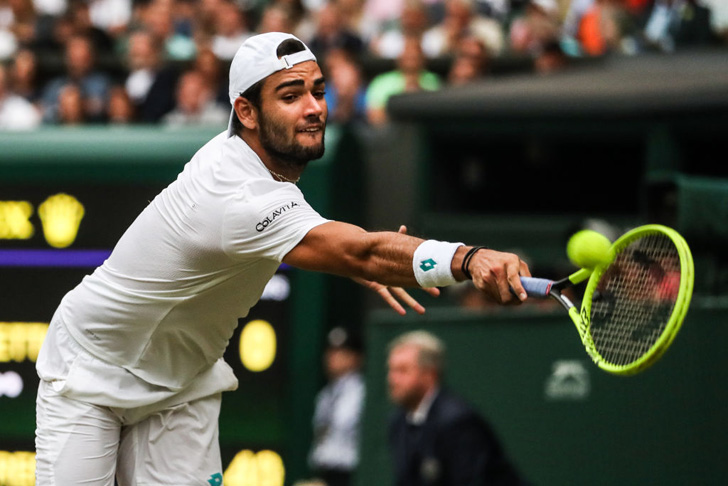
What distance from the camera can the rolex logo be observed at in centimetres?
806

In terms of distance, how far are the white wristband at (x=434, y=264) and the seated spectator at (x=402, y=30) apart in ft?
21.0

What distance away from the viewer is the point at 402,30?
1037 cm

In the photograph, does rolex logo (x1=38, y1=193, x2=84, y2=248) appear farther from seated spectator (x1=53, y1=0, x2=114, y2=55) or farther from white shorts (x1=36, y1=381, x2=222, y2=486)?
white shorts (x1=36, y1=381, x2=222, y2=486)

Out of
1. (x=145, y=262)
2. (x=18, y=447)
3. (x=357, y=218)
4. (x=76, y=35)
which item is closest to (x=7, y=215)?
(x=18, y=447)

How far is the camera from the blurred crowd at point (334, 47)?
9430 mm

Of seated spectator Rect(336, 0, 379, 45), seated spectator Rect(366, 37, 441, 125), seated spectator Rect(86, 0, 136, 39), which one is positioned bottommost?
seated spectator Rect(366, 37, 441, 125)

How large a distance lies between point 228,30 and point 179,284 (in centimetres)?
691

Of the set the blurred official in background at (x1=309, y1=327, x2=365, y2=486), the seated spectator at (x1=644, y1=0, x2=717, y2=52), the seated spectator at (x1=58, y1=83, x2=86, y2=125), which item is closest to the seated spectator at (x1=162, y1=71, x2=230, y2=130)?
the seated spectator at (x1=58, y1=83, x2=86, y2=125)

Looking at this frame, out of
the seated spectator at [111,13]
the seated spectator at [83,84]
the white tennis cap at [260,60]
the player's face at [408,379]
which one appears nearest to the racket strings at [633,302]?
the white tennis cap at [260,60]

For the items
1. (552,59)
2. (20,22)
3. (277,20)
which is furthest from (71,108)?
(552,59)

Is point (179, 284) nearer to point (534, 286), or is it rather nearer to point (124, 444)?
point (124, 444)

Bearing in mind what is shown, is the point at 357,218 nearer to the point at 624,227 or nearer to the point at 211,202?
the point at 624,227

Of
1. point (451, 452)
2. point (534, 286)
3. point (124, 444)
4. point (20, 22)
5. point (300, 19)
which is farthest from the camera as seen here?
point (20, 22)

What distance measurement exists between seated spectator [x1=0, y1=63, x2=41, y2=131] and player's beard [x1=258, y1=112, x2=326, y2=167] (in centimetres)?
666
